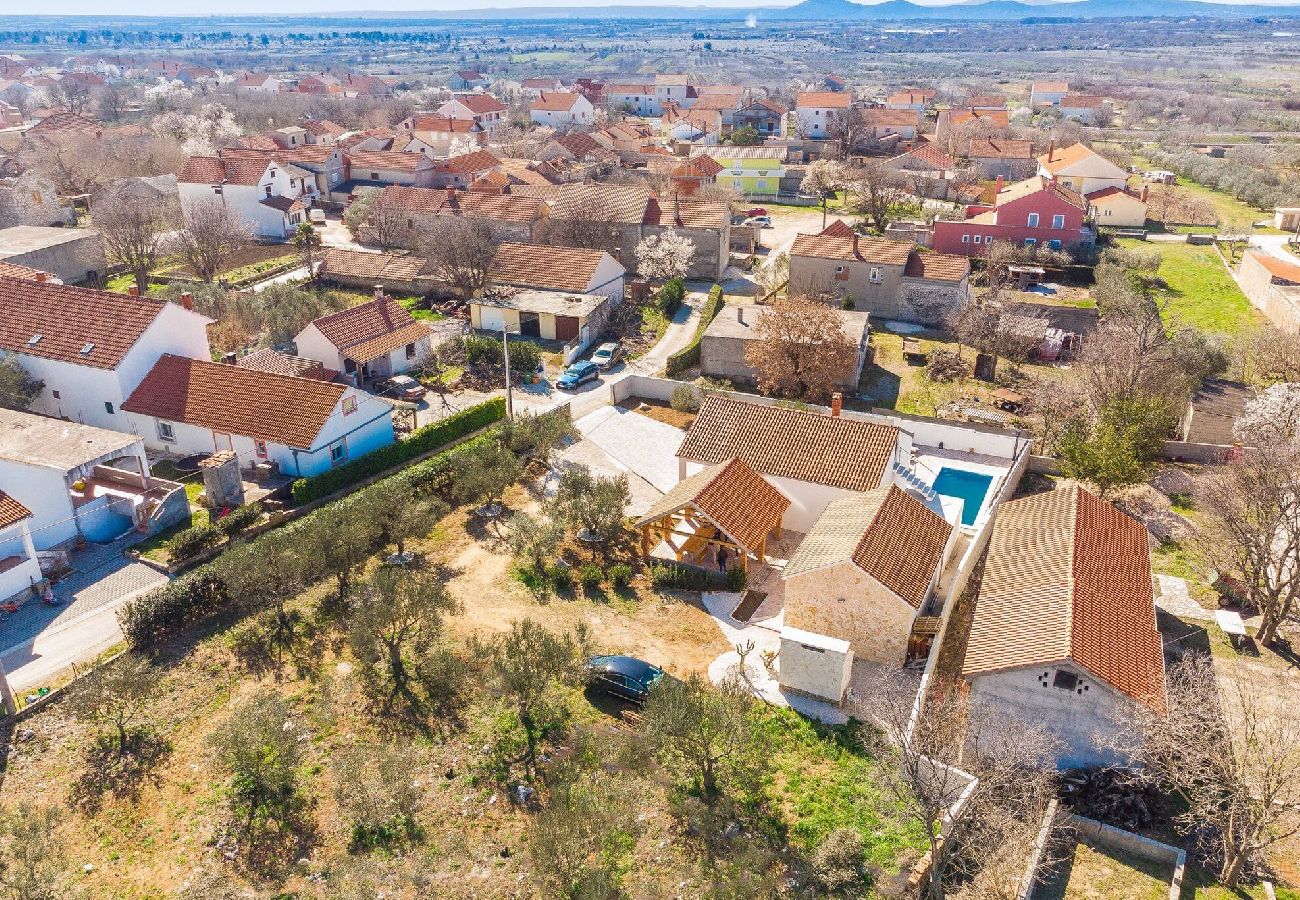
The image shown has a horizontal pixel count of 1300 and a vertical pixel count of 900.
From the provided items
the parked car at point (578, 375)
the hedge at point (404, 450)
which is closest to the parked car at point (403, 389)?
the hedge at point (404, 450)

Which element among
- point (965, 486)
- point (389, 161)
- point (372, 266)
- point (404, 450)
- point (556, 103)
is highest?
point (556, 103)

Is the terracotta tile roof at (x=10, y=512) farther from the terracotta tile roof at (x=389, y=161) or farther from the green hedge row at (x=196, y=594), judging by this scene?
the terracotta tile roof at (x=389, y=161)

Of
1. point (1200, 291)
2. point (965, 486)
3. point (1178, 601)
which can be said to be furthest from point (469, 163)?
point (1178, 601)

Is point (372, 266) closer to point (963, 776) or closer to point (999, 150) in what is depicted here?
point (963, 776)

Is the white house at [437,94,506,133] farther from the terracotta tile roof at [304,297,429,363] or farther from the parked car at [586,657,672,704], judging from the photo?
the parked car at [586,657,672,704]

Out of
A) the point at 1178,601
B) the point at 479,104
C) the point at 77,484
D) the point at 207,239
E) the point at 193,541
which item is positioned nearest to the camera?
the point at 193,541

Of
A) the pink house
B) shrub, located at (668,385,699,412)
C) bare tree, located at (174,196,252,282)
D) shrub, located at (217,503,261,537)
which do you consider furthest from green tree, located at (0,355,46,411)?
the pink house
